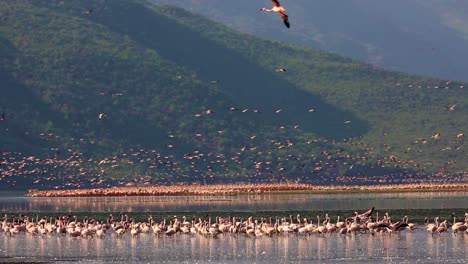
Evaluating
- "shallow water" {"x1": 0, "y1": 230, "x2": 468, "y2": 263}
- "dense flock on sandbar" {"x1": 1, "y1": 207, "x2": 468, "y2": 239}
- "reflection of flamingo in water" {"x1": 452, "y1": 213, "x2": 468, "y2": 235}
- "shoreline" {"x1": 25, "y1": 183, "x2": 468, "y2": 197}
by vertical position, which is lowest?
"shallow water" {"x1": 0, "y1": 230, "x2": 468, "y2": 263}

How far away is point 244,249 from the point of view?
166ft

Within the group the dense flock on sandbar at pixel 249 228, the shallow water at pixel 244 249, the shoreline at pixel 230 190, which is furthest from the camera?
the shoreline at pixel 230 190

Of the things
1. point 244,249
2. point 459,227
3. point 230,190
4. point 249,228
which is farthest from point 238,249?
point 230,190

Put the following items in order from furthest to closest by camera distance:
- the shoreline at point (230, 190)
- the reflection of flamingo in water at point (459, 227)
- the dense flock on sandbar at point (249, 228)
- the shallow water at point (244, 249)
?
the shoreline at point (230, 190)
the dense flock on sandbar at point (249, 228)
the reflection of flamingo in water at point (459, 227)
the shallow water at point (244, 249)

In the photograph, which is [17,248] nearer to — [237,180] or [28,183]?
[28,183]

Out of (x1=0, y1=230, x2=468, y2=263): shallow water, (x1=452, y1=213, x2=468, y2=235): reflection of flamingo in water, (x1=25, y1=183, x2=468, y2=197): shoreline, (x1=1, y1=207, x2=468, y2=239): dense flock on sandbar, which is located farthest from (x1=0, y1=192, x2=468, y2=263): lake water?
(x1=25, y1=183, x2=468, y2=197): shoreline

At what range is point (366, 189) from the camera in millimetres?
122000

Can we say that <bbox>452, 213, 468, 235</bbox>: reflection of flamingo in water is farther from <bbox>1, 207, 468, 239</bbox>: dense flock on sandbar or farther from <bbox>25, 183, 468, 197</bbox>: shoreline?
<bbox>25, 183, 468, 197</bbox>: shoreline

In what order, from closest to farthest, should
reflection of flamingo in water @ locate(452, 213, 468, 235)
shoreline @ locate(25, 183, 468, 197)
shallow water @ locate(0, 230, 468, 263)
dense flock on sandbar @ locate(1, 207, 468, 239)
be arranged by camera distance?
shallow water @ locate(0, 230, 468, 263) → reflection of flamingo in water @ locate(452, 213, 468, 235) → dense flock on sandbar @ locate(1, 207, 468, 239) → shoreline @ locate(25, 183, 468, 197)

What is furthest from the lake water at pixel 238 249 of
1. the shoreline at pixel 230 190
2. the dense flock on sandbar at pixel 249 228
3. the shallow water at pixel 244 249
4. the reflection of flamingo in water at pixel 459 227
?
the shoreline at pixel 230 190

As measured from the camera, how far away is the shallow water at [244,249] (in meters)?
45.8

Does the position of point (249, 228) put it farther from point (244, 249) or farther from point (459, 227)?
point (459, 227)

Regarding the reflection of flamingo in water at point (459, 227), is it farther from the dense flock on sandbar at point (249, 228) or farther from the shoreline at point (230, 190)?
the shoreline at point (230, 190)

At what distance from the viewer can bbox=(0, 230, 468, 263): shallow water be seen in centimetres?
4575
